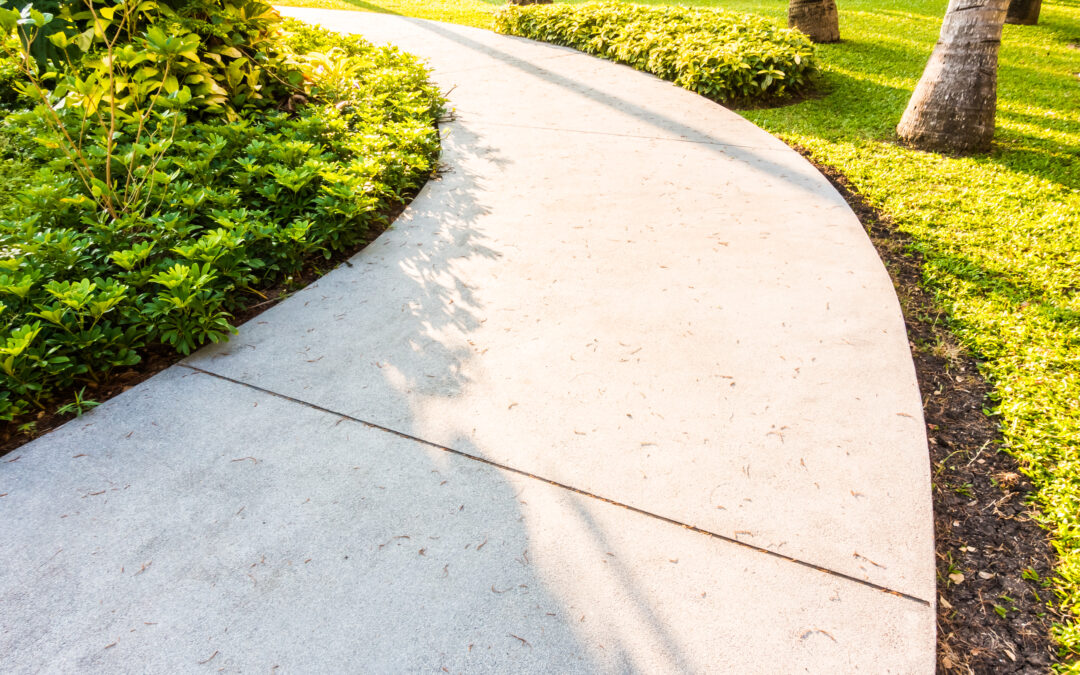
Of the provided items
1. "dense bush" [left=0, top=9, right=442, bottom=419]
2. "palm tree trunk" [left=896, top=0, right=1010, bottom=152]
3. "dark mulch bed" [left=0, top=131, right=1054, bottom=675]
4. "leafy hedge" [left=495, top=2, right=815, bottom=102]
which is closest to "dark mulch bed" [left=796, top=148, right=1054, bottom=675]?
"dark mulch bed" [left=0, top=131, right=1054, bottom=675]

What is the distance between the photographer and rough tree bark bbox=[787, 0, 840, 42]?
8.48 meters

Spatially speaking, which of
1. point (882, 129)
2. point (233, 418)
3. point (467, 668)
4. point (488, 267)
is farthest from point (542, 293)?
point (882, 129)

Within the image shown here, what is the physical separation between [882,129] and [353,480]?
5925mm

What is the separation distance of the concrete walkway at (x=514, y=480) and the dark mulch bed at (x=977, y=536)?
0.39 ft

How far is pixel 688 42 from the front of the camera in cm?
739

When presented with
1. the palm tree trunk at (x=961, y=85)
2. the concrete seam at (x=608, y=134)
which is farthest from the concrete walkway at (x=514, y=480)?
the palm tree trunk at (x=961, y=85)

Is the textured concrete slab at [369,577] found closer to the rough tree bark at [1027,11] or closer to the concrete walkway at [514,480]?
the concrete walkway at [514,480]

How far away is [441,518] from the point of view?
2229 millimetres

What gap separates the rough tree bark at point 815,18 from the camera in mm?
8477

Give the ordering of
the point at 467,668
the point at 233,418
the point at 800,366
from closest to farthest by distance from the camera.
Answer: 1. the point at 467,668
2. the point at 233,418
3. the point at 800,366

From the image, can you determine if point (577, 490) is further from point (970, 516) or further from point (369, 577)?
point (970, 516)

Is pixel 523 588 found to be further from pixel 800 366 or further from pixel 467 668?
pixel 800 366

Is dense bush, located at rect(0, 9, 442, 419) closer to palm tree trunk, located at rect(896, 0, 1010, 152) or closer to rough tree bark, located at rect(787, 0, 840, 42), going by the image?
palm tree trunk, located at rect(896, 0, 1010, 152)

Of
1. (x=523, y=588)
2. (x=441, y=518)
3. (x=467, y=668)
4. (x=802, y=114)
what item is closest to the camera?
(x=467, y=668)
